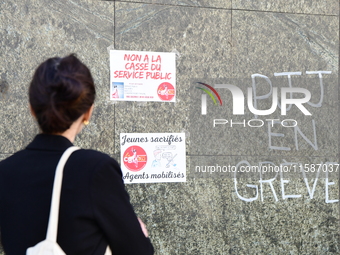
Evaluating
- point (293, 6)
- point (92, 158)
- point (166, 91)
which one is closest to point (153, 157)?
point (166, 91)

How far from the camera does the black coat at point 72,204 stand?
1575 millimetres

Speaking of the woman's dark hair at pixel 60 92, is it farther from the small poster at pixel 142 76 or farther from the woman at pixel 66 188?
the small poster at pixel 142 76

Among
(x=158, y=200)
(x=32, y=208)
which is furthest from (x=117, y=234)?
(x=158, y=200)

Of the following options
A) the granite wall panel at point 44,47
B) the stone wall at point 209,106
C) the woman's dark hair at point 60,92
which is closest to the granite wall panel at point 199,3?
the stone wall at point 209,106

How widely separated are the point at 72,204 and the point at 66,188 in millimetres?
52

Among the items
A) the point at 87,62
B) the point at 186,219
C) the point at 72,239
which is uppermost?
the point at 87,62

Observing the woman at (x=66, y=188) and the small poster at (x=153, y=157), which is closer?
the woman at (x=66, y=188)

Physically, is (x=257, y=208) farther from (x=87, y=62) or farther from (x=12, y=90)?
(x=12, y=90)

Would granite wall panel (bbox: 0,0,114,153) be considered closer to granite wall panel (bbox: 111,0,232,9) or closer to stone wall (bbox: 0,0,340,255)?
stone wall (bbox: 0,0,340,255)

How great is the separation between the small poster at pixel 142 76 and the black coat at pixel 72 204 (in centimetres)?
279

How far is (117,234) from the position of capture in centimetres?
161

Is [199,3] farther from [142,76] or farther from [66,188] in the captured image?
[66,188]

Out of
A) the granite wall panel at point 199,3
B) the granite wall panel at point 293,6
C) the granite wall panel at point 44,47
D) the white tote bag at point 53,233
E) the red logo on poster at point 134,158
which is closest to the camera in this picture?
the white tote bag at point 53,233

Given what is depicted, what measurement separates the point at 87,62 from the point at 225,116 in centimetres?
134
